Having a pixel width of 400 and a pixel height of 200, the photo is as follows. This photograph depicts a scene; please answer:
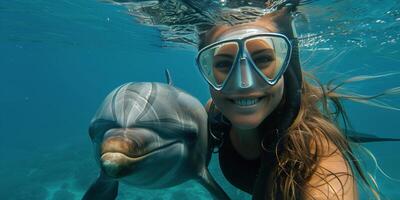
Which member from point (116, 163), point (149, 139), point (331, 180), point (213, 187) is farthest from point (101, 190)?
point (331, 180)

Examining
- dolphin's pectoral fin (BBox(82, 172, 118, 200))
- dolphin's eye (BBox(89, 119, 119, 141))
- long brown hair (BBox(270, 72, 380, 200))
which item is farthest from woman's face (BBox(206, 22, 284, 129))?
dolphin's pectoral fin (BBox(82, 172, 118, 200))

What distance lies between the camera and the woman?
2.80 meters

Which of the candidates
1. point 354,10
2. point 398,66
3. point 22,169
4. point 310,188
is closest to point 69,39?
point 22,169

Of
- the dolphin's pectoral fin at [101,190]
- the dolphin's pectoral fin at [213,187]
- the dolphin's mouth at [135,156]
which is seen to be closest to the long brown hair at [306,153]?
the dolphin's mouth at [135,156]

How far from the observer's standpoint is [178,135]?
3.37 metres

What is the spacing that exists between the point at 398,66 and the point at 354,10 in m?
19.8

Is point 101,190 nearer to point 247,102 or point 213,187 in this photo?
point 213,187

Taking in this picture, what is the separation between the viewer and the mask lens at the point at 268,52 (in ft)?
10.1

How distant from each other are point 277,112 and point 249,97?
1.28ft

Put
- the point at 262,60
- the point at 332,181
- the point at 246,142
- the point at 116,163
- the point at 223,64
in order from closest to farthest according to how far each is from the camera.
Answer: the point at 116,163
the point at 332,181
the point at 262,60
the point at 223,64
the point at 246,142

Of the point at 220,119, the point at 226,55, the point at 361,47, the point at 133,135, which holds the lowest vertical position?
the point at 361,47

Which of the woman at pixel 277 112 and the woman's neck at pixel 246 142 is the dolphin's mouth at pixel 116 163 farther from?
the woman's neck at pixel 246 142

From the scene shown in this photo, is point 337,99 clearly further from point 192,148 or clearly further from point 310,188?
point 192,148

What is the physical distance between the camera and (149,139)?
2887 mm
